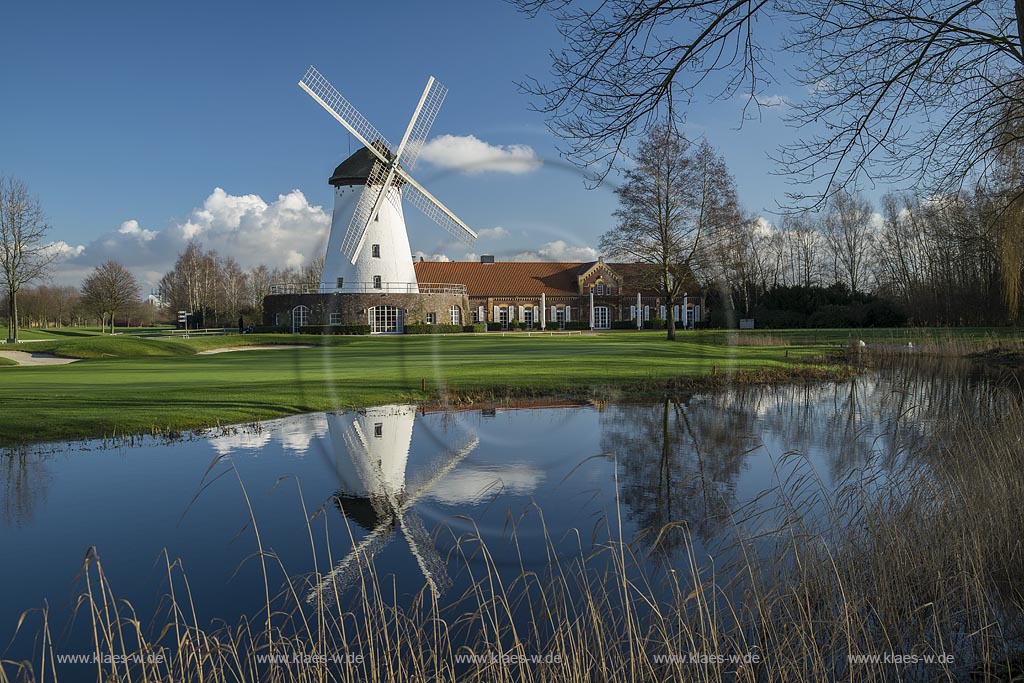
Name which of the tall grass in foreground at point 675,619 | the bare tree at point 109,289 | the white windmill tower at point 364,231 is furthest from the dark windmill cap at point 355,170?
the tall grass in foreground at point 675,619

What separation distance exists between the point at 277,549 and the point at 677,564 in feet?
13.0

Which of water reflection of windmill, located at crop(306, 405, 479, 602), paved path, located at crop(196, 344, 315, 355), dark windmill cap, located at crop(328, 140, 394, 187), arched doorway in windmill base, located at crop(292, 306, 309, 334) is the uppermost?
dark windmill cap, located at crop(328, 140, 394, 187)

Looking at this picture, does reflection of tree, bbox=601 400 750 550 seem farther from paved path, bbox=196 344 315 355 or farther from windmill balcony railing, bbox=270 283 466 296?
windmill balcony railing, bbox=270 283 466 296

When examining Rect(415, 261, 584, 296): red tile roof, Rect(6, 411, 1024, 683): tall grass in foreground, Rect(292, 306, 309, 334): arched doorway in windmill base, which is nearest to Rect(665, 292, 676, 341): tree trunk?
Rect(6, 411, 1024, 683): tall grass in foreground

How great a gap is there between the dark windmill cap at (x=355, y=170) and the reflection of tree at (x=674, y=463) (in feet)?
119

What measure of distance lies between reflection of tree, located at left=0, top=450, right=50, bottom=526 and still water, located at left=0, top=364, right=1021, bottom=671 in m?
0.04

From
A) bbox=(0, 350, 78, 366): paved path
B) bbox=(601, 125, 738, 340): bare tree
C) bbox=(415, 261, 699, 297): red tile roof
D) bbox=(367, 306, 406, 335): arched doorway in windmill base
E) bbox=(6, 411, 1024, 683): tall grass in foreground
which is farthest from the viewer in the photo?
bbox=(415, 261, 699, 297): red tile roof

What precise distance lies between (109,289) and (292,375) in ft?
185

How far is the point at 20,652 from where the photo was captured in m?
5.33

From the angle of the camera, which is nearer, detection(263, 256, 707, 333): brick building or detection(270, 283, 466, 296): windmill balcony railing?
detection(270, 283, 466, 296): windmill balcony railing

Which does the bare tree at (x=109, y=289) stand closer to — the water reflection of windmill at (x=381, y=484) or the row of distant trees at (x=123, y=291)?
the row of distant trees at (x=123, y=291)

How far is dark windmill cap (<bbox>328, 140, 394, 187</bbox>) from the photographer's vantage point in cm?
4894

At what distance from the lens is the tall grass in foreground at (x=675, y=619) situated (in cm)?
420

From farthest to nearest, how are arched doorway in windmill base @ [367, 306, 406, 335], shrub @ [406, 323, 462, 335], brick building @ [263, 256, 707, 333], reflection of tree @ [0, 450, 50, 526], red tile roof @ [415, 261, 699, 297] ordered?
1. red tile roof @ [415, 261, 699, 297]
2. brick building @ [263, 256, 707, 333]
3. arched doorway in windmill base @ [367, 306, 406, 335]
4. shrub @ [406, 323, 462, 335]
5. reflection of tree @ [0, 450, 50, 526]
